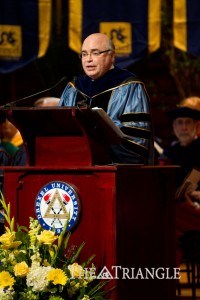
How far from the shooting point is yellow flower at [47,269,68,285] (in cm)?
412

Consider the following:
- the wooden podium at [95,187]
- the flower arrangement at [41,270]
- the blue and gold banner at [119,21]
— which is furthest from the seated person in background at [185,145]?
the flower arrangement at [41,270]

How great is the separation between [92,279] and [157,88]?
1001cm

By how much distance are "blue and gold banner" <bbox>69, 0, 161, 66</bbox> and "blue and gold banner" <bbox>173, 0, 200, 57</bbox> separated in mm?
200

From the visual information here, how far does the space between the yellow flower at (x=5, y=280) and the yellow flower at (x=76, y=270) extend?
30 centimetres

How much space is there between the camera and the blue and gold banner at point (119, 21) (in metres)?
8.76

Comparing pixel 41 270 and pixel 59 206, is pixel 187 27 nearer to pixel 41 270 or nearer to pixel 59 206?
pixel 59 206

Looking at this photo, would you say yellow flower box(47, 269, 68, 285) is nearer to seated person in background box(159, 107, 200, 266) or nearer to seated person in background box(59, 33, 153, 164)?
seated person in background box(59, 33, 153, 164)

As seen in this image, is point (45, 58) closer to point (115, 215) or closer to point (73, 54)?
point (73, 54)

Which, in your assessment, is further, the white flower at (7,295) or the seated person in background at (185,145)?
the seated person in background at (185,145)

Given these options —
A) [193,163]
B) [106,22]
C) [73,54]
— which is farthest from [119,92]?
[73,54]

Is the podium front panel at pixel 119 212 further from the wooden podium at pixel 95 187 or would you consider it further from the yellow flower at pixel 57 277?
the yellow flower at pixel 57 277

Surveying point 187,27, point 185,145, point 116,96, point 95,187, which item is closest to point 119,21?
point 187,27

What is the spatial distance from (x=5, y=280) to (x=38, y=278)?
172mm

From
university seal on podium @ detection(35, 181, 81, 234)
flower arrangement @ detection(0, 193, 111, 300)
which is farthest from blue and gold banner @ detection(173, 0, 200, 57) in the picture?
flower arrangement @ detection(0, 193, 111, 300)
